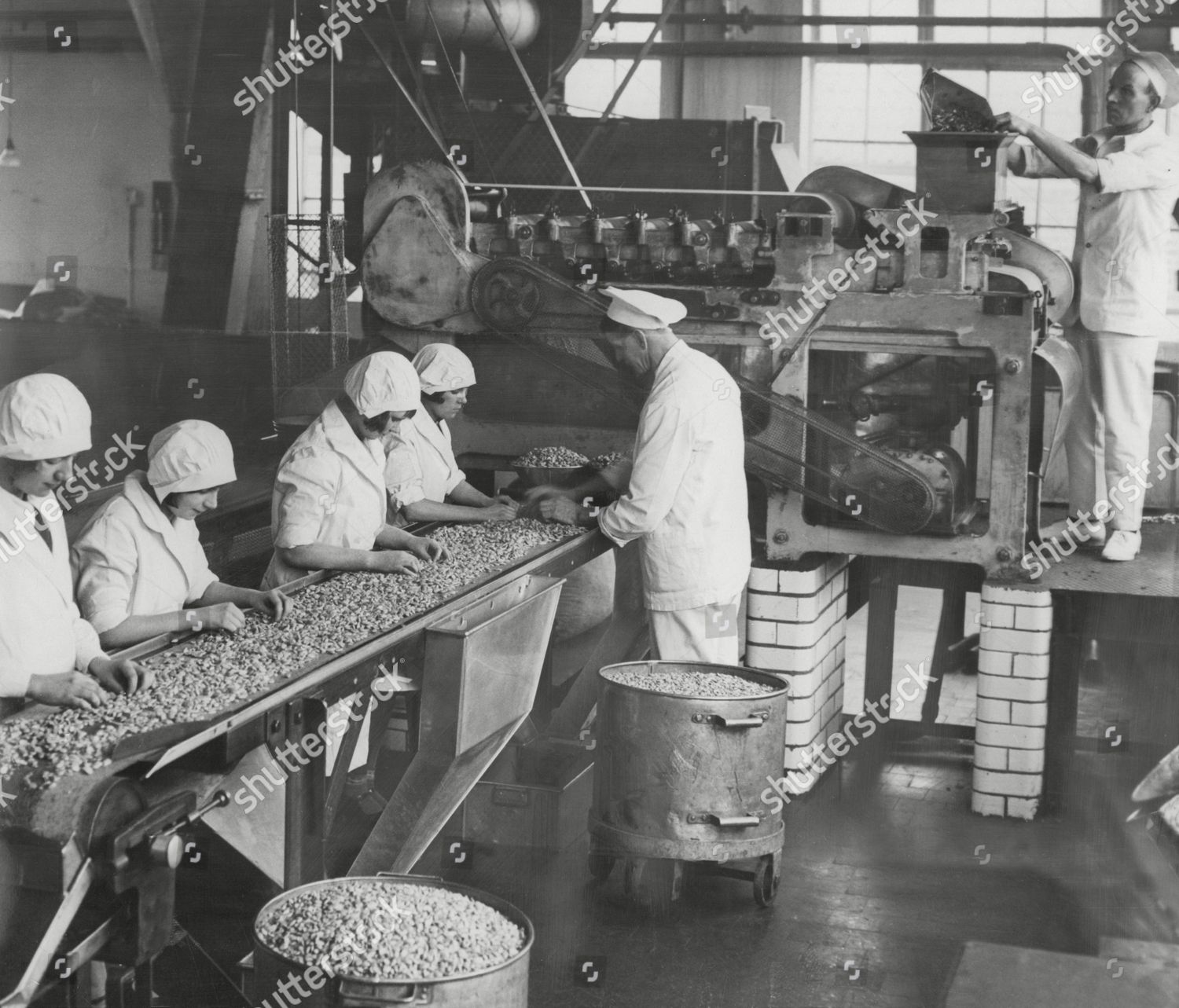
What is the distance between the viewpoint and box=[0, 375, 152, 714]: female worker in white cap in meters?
2.84

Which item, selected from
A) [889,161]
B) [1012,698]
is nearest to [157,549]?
[1012,698]

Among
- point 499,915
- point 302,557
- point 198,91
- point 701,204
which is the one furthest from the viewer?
point 701,204

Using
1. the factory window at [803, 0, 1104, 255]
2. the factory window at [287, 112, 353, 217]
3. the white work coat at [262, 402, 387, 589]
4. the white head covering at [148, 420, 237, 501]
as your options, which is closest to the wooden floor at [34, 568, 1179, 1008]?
the white head covering at [148, 420, 237, 501]

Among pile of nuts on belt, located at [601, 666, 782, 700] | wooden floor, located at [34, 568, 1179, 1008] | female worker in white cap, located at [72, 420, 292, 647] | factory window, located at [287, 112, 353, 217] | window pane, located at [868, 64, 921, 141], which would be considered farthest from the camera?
window pane, located at [868, 64, 921, 141]

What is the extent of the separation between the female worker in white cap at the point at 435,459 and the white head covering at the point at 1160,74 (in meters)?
2.61

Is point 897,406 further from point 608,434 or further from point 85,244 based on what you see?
point 85,244

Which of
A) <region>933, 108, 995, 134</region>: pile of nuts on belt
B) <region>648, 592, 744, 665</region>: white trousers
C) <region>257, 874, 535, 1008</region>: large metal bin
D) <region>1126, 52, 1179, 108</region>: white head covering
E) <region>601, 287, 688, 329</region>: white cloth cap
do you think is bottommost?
<region>257, 874, 535, 1008</region>: large metal bin

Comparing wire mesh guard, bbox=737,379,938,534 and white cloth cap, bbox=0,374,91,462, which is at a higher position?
white cloth cap, bbox=0,374,91,462

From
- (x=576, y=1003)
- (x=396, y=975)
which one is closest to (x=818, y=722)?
(x=576, y=1003)

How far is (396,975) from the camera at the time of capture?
2.55 meters

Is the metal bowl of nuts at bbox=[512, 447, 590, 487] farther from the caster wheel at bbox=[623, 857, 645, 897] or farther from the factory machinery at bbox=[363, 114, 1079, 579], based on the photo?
the caster wheel at bbox=[623, 857, 645, 897]

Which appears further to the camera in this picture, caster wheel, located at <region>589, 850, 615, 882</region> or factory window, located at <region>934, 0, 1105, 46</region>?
factory window, located at <region>934, 0, 1105, 46</region>

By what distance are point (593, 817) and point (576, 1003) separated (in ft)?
2.25

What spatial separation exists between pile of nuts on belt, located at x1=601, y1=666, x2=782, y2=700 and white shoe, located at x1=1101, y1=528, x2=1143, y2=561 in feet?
5.67
